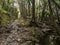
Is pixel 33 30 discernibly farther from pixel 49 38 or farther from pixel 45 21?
pixel 45 21

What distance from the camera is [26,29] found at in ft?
39.2

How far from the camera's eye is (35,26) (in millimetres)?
12156

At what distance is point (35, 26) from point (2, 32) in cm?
273

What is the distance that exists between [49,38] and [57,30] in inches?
29.7

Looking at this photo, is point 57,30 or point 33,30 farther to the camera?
point 33,30

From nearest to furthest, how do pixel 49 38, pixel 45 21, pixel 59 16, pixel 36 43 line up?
1. pixel 36 43
2. pixel 49 38
3. pixel 59 16
4. pixel 45 21

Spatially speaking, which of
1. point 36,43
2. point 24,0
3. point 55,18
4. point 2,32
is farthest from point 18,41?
point 24,0

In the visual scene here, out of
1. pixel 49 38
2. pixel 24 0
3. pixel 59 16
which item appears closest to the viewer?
pixel 49 38

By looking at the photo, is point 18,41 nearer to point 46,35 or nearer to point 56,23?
point 46,35

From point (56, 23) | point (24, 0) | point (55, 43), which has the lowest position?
point (55, 43)

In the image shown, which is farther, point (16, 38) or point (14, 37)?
point (14, 37)

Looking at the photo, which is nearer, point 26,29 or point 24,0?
point 26,29

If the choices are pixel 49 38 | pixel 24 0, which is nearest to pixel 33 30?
pixel 49 38

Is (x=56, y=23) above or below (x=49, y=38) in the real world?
above
